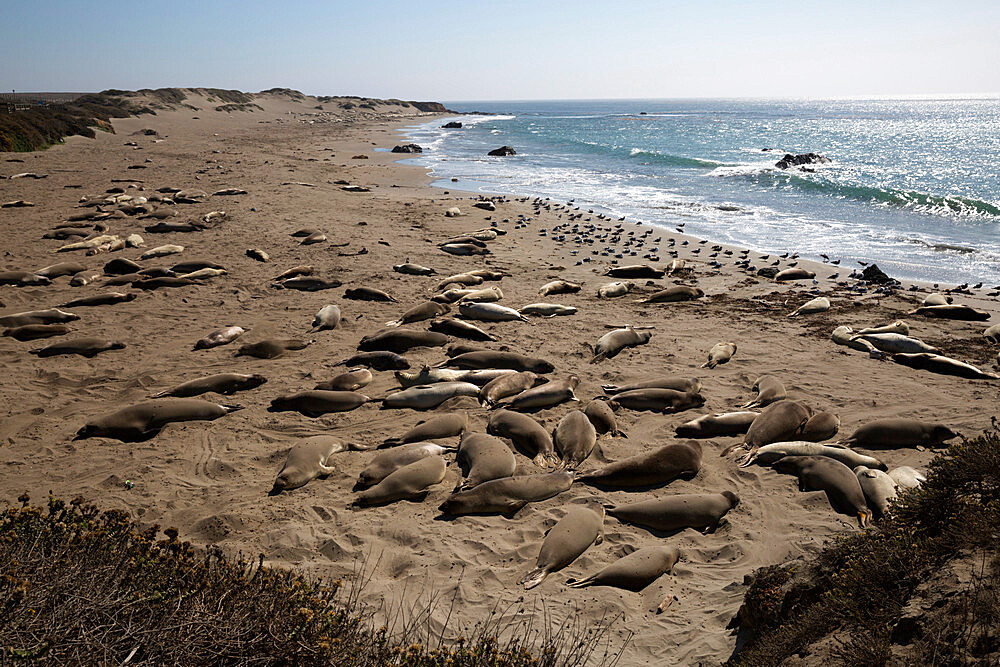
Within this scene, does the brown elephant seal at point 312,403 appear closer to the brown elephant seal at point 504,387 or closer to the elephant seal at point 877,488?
the brown elephant seal at point 504,387

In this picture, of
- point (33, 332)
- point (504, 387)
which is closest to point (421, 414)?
point (504, 387)

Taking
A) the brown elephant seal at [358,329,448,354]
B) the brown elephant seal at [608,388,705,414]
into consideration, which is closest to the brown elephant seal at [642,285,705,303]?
the brown elephant seal at [608,388,705,414]

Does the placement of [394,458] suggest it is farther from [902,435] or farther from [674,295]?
[674,295]

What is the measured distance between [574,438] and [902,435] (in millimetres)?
3012

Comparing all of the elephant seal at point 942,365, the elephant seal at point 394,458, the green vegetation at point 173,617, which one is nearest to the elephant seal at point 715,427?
the elephant seal at point 394,458

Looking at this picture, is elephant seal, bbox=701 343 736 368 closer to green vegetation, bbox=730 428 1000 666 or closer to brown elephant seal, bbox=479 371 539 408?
brown elephant seal, bbox=479 371 539 408

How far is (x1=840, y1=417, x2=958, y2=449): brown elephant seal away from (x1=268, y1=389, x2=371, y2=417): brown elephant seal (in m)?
4.94

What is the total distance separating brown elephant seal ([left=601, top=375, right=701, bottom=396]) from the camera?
253 inches

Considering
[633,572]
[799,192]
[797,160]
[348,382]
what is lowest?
[633,572]

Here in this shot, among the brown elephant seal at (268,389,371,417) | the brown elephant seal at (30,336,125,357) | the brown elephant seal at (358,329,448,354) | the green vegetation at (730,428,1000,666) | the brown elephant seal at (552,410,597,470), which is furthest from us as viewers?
the brown elephant seal at (358,329,448,354)

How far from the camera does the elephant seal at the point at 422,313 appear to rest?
841 centimetres

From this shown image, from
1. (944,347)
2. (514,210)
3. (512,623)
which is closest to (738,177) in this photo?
(514,210)

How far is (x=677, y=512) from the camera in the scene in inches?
171

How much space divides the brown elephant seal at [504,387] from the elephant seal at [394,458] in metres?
1.02
